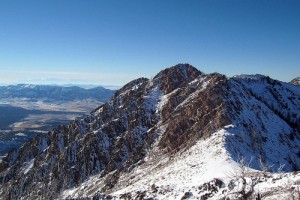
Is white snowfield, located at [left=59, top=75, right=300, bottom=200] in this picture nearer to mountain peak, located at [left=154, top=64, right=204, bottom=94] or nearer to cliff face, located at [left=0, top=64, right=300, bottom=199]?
cliff face, located at [left=0, top=64, right=300, bottom=199]

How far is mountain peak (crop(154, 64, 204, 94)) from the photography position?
123750mm

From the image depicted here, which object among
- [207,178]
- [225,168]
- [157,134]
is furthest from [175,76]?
[207,178]

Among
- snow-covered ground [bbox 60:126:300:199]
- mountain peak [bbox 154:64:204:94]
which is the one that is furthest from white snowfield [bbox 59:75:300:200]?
mountain peak [bbox 154:64:204:94]

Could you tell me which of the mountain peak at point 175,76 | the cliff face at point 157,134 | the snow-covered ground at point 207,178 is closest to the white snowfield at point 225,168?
the snow-covered ground at point 207,178

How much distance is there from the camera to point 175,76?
128 meters

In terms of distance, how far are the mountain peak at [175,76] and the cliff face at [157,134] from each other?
39cm

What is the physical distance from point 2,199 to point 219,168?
85169mm

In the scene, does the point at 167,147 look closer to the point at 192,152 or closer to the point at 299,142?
the point at 192,152

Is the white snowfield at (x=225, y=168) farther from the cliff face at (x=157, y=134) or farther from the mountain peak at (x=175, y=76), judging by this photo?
the mountain peak at (x=175, y=76)

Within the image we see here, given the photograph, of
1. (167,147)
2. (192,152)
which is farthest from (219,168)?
(167,147)

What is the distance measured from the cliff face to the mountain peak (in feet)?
1.27

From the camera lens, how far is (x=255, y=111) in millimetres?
86375

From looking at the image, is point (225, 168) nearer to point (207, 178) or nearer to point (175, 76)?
point (207, 178)

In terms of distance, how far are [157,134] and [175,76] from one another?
3804 cm
